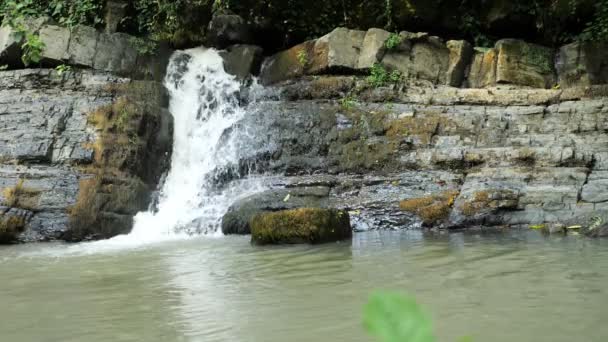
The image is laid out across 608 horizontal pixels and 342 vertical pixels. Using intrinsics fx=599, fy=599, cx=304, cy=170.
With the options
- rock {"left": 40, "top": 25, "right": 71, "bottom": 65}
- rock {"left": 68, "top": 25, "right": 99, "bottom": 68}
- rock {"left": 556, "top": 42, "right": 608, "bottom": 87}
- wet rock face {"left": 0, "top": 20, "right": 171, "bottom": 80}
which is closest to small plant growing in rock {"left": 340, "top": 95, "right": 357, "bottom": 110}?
rock {"left": 556, "top": 42, "right": 608, "bottom": 87}

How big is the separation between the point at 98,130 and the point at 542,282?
8670mm

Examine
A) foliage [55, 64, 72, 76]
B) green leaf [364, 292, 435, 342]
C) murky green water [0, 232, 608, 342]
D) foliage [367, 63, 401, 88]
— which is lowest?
murky green water [0, 232, 608, 342]

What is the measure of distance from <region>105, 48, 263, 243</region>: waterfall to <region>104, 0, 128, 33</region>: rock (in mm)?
1621

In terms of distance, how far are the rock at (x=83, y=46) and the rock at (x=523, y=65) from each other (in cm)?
791

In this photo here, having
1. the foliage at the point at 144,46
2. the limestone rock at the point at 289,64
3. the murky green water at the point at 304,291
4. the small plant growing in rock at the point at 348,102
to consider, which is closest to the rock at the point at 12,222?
Answer: the murky green water at the point at 304,291

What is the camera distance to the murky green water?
3162mm

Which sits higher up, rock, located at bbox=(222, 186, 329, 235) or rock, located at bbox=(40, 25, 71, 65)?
rock, located at bbox=(40, 25, 71, 65)

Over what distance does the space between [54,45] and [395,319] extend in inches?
498

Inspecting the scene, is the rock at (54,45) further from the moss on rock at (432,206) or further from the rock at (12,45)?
the moss on rock at (432,206)

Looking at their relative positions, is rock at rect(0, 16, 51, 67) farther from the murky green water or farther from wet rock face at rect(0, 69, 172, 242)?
the murky green water

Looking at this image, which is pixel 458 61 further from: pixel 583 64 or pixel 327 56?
pixel 327 56

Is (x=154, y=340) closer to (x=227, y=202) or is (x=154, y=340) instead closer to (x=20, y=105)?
(x=227, y=202)

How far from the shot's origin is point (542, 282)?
413 cm

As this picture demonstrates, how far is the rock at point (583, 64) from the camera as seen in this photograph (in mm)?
10852
